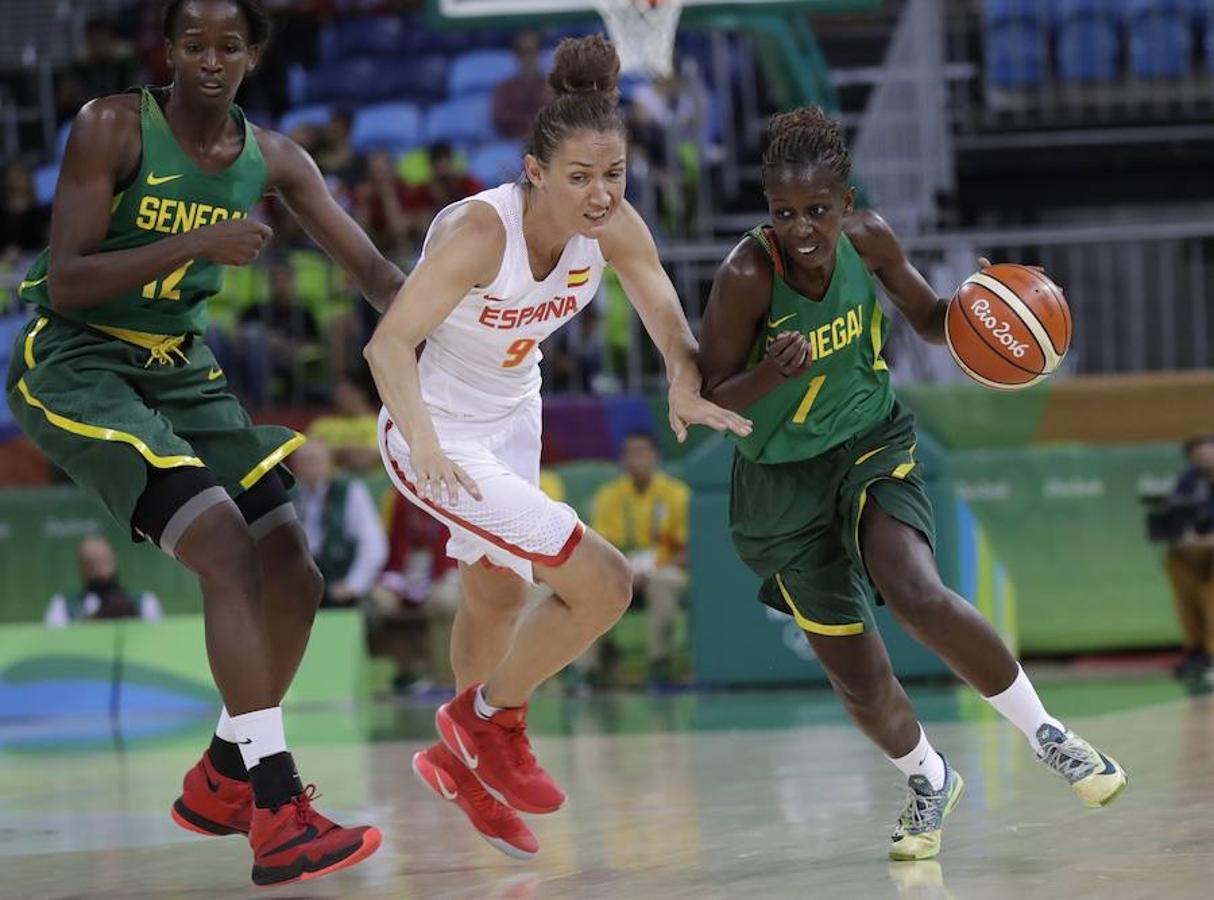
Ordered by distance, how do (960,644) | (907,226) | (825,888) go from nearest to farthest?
(825,888) → (960,644) → (907,226)

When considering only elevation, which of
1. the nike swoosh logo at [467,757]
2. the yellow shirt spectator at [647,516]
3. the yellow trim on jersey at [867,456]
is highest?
the yellow trim on jersey at [867,456]

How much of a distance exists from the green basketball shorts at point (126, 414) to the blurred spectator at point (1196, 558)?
7.34 metres

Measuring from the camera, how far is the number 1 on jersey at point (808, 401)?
514 centimetres

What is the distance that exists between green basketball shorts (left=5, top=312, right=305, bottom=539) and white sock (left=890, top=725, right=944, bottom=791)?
187cm

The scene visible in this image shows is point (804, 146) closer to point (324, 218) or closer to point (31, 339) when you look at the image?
point (324, 218)

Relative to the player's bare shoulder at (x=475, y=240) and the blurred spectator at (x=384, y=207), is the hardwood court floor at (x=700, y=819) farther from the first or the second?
the blurred spectator at (x=384, y=207)

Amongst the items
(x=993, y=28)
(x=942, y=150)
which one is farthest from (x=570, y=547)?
(x=993, y=28)

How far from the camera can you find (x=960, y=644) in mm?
4867

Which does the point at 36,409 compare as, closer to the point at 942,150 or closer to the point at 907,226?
the point at 907,226

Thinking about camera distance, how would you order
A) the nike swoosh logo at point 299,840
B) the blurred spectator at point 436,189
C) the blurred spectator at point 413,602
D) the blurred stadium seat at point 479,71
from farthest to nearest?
the blurred stadium seat at point 479,71
the blurred spectator at point 436,189
the blurred spectator at point 413,602
the nike swoosh logo at point 299,840

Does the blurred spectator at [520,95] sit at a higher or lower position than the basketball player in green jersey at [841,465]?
higher

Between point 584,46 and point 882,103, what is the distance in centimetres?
1008

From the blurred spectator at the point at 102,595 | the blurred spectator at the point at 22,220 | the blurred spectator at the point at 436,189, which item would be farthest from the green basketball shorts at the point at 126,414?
the blurred spectator at the point at 22,220

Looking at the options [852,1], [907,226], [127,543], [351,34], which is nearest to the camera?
[852,1]
